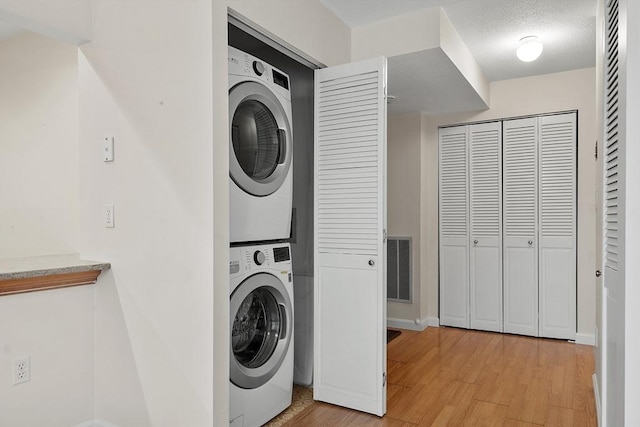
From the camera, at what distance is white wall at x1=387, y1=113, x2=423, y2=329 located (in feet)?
14.6

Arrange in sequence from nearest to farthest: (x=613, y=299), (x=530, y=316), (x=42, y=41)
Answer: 1. (x=613, y=299)
2. (x=42, y=41)
3. (x=530, y=316)

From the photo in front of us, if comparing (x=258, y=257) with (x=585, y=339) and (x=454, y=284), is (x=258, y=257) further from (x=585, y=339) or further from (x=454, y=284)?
(x=585, y=339)

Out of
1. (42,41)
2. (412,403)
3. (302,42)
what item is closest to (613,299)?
(412,403)

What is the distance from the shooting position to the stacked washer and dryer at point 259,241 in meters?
2.21

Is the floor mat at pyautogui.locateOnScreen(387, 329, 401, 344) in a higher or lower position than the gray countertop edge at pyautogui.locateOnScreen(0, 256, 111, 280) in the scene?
lower

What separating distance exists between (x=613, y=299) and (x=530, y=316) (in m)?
2.82

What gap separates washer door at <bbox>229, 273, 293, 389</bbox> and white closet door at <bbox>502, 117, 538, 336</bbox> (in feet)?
8.56

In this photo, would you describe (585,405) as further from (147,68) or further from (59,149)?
(59,149)

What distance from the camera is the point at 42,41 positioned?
3057mm

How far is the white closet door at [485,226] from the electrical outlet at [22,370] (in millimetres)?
3738

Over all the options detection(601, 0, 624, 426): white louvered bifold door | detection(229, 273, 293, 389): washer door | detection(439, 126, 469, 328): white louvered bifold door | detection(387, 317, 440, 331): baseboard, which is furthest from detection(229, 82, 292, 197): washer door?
detection(387, 317, 440, 331): baseboard

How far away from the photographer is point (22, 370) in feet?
6.50

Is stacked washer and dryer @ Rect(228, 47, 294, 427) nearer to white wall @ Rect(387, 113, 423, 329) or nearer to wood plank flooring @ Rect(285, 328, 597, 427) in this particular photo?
wood plank flooring @ Rect(285, 328, 597, 427)

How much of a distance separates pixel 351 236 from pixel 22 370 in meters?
1.76
